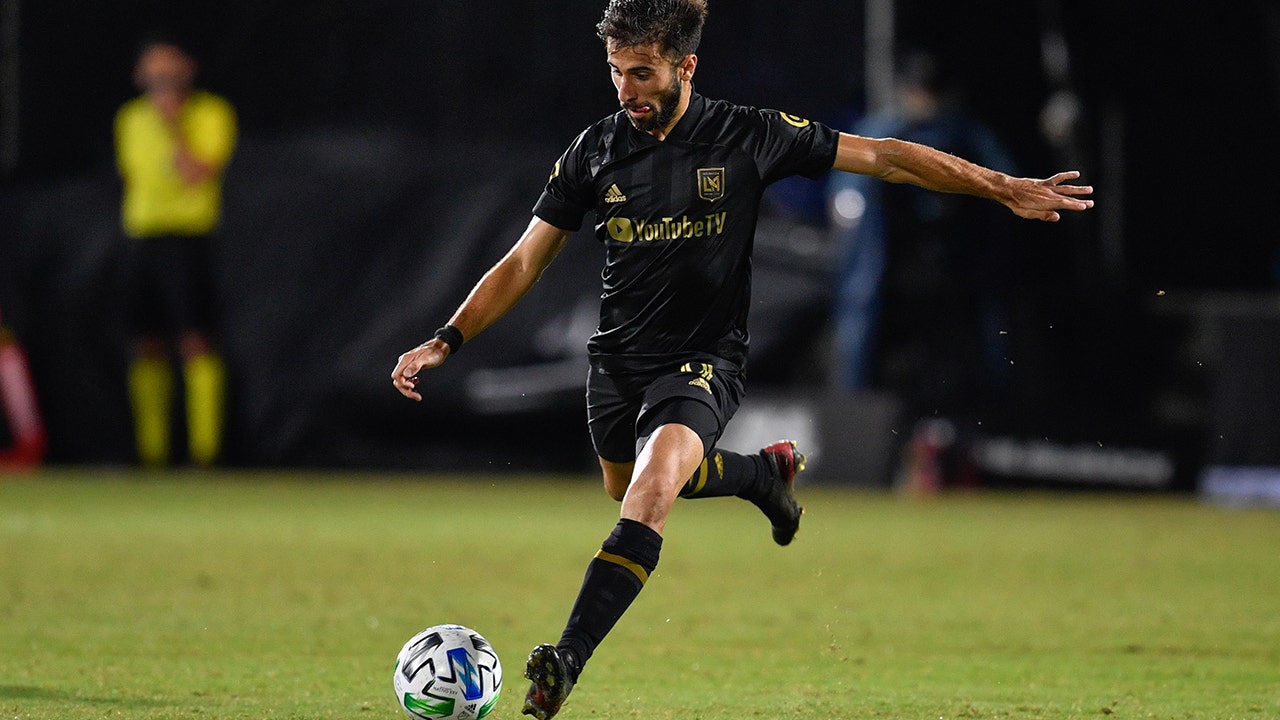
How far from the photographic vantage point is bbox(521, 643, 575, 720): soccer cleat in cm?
510

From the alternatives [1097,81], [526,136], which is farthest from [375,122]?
[1097,81]

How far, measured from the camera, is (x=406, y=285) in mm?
16125

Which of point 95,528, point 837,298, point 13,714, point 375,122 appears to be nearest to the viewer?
point 13,714

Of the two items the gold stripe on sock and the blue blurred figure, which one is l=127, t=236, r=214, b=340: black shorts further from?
the gold stripe on sock

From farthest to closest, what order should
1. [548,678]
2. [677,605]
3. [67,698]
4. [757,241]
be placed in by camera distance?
[757,241]
[677,605]
[67,698]
[548,678]

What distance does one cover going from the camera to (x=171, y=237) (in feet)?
53.0

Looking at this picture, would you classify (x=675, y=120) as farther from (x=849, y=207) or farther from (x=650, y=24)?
(x=849, y=207)

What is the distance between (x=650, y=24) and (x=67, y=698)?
274 centimetres

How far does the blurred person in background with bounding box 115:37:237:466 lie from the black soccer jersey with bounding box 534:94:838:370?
34.0ft

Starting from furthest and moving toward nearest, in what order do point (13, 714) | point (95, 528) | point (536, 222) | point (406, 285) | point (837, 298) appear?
point (406, 285) → point (837, 298) → point (95, 528) → point (536, 222) → point (13, 714)

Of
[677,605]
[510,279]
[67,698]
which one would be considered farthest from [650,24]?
[677,605]

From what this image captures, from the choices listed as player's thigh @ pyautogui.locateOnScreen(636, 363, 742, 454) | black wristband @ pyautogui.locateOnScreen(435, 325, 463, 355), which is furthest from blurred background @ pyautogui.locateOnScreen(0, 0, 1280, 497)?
black wristband @ pyautogui.locateOnScreen(435, 325, 463, 355)

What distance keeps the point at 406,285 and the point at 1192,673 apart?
1048cm

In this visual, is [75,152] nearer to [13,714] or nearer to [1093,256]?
[1093,256]
